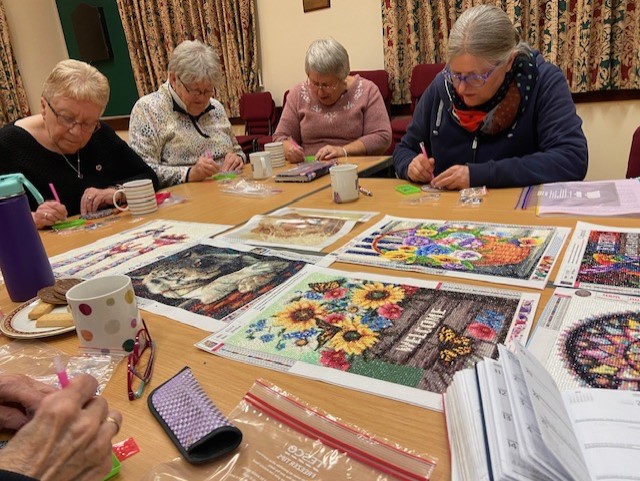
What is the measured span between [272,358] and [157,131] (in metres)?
1.82

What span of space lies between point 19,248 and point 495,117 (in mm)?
1431

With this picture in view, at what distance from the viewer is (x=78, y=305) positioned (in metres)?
0.70

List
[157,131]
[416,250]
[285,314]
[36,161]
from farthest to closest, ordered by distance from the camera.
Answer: [157,131]
[36,161]
[416,250]
[285,314]

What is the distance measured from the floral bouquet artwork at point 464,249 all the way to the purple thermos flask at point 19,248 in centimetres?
63

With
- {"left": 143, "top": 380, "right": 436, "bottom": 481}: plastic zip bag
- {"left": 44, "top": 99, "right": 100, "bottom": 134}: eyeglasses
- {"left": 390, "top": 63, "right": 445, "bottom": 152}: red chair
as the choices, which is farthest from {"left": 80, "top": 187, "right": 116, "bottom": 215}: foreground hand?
{"left": 390, "top": 63, "right": 445, "bottom": 152}: red chair

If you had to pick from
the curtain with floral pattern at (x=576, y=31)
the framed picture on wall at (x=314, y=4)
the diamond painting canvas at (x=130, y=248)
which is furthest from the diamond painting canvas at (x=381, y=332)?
the framed picture on wall at (x=314, y=4)

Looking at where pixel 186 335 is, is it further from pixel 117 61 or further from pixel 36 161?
pixel 117 61

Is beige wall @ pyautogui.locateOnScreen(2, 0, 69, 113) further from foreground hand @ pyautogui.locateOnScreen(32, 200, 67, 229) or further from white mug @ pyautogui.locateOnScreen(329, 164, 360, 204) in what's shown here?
white mug @ pyautogui.locateOnScreen(329, 164, 360, 204)

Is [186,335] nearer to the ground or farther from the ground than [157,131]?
nearer to the ground

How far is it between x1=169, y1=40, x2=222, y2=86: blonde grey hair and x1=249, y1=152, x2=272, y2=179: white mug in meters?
0.51

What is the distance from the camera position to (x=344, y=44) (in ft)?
12.5

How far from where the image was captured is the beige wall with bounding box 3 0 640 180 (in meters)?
3.05

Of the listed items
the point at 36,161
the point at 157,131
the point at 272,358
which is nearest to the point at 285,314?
the point at 272,358

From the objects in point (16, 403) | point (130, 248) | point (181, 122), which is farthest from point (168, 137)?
point (16, 403)
